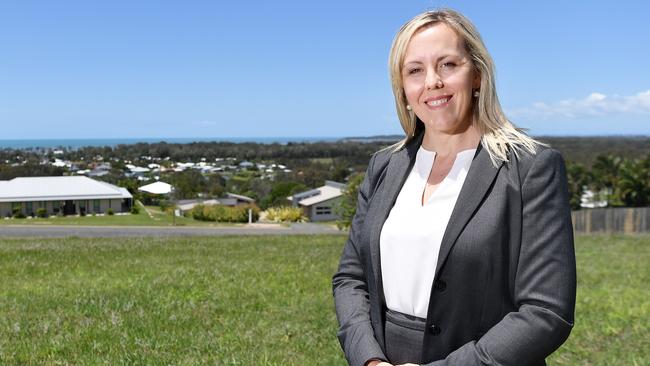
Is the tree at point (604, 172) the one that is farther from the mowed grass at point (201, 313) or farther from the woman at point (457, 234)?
the woman at point (457, 234)

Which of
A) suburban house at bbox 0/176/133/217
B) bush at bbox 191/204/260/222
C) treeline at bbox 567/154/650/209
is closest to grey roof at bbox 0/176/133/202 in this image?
suburban house at bbox 0/176/133/217

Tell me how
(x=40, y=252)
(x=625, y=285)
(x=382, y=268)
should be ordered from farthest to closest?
(x=40, y=252) → (x=625, y=285) → (x=382, y=268)

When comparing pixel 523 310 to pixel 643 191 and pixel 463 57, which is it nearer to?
pixel 463 57

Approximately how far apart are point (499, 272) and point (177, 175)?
7344 centimetres

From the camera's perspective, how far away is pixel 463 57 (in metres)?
2.41

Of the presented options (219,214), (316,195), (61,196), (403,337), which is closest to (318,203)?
(316,195)

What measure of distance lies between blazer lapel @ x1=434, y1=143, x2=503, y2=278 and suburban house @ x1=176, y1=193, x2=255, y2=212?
60.0 metres

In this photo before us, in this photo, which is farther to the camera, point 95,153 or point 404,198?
point 95,153

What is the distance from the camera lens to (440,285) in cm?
231

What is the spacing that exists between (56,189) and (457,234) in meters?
59.8

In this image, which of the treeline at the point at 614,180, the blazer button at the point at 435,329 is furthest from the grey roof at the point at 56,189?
the blazer button at the point at 435,329

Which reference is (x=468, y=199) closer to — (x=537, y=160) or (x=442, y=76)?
(x=537, y=160)

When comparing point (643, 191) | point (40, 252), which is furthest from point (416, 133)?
point (643, 191)

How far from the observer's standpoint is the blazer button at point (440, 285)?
7.57 ft
